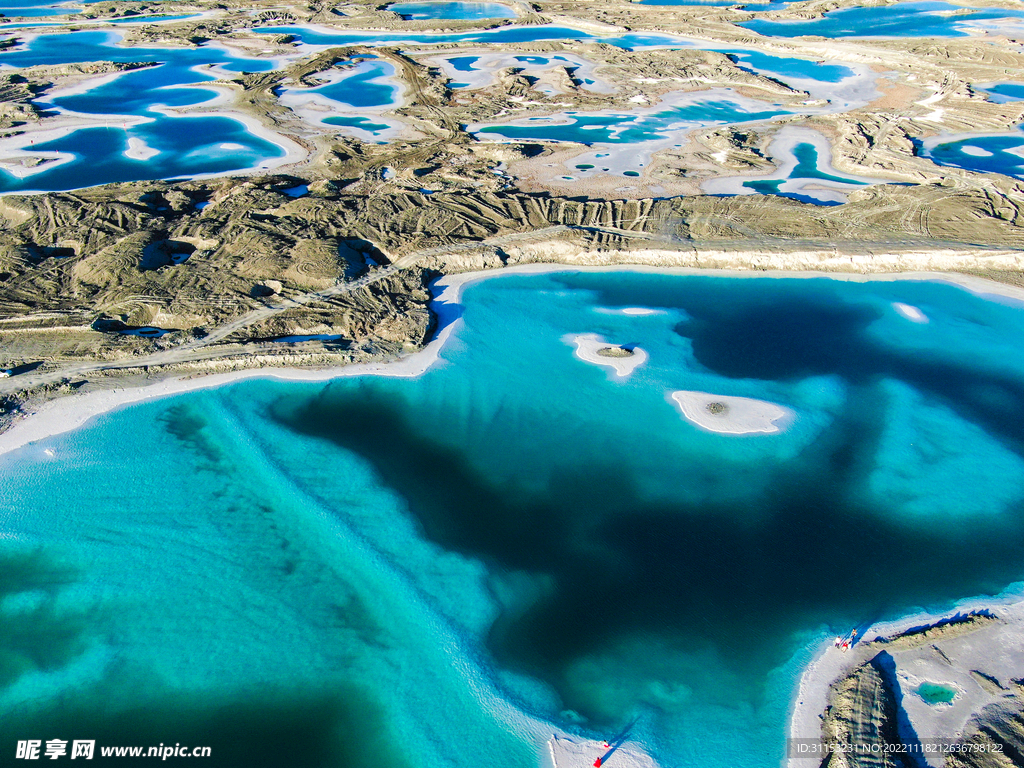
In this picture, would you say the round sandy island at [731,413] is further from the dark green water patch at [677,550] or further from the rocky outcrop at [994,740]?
the rocky outcrop at [994,740]

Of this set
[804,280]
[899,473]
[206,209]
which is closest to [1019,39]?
[804,280]

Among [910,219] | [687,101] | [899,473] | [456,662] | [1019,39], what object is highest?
[1019,39]

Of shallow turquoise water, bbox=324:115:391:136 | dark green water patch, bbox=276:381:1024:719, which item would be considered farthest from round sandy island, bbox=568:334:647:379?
shallow turquoise water, bbox=324:115:391:136

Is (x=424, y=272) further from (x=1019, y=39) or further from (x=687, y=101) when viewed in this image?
(x=1019, y=39)

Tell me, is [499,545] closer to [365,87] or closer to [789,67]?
[365,87]

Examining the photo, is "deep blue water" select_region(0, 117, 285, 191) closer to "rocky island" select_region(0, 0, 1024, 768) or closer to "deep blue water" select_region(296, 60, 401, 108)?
"rocky island" select_region(0, 0, 1024, 768)

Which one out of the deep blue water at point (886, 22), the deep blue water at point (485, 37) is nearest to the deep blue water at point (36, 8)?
the deep blue water at point (485, 37)

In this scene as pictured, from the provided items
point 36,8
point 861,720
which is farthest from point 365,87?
point 36,8
